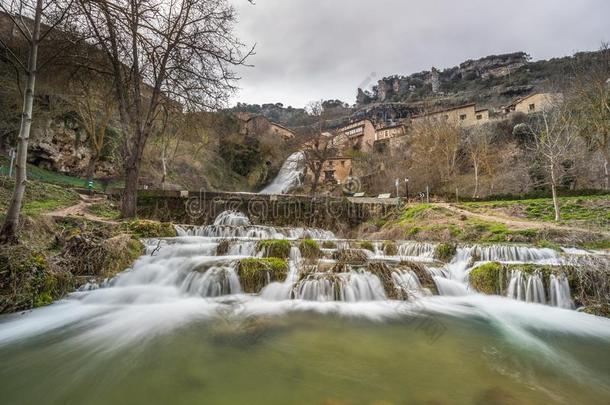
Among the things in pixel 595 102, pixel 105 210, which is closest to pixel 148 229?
pixel 105 210

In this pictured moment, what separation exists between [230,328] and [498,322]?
4.62 meters

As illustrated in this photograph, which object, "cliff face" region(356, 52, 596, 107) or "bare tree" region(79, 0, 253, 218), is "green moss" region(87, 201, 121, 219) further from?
"cliff face" region(356, 52, 596, 107)

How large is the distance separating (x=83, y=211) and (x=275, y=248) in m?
8.64

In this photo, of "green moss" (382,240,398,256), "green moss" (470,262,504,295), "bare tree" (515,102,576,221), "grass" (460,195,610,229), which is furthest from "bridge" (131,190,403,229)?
"green moss" (470,262,504,295)

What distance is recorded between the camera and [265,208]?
1662 cm

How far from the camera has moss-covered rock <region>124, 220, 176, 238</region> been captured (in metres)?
8.80

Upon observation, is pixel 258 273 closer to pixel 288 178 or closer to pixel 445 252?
pixel 445 252

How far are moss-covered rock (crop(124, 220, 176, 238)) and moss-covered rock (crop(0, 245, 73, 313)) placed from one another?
330 centimetres

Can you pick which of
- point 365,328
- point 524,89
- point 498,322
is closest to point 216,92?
point 365,328

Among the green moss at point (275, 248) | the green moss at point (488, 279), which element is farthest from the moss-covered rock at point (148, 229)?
the green moss at point (488, 279)

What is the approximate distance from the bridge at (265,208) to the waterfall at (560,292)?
1203 centimetres

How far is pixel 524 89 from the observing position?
67375 millimetres

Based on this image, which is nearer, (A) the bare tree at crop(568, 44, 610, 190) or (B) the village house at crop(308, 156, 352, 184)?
(A) the bare tree at crop(568, 44, 610, 190)

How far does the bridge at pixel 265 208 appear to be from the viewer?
14.4 m
